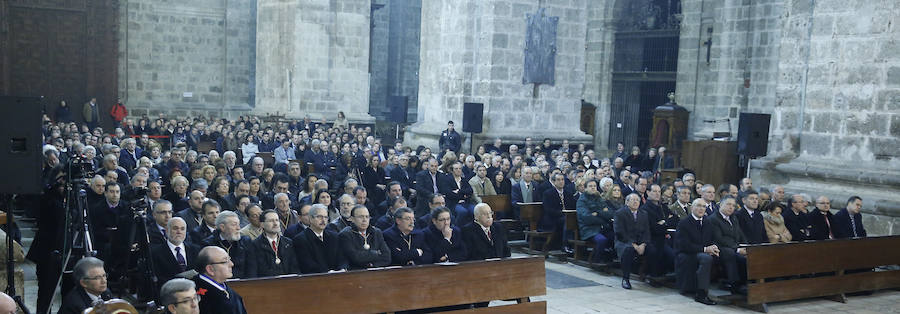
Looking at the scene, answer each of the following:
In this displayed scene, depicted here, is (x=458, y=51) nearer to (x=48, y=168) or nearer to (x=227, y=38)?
(x=48, y=168)

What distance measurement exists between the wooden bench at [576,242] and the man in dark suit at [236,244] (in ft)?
16.5

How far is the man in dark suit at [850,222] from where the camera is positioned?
33.7 ft

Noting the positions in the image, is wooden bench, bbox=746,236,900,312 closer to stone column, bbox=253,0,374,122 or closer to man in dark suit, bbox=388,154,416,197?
man in dark suit, bbox=388,154,416,197

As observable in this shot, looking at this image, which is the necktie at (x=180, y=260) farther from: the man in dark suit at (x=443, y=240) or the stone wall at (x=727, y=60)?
the stone wall at (x=727, y=60)

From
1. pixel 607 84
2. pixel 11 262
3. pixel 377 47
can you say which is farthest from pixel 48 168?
pixel 377 47

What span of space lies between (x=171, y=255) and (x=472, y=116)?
32.3ft

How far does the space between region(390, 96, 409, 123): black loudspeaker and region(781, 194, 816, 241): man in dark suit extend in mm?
15887

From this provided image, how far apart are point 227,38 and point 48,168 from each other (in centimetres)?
1652

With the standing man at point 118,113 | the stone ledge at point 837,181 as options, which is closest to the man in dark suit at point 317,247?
the stone ledge at point 837,181

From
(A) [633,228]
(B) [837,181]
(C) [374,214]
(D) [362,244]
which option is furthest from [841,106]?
(D) [362,244]

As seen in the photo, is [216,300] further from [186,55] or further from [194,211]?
[186,55]

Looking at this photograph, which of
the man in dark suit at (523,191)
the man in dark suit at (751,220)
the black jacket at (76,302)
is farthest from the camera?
the man in dark suit at (523,191)

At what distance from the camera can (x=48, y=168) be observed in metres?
10.6

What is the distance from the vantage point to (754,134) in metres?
12.8
